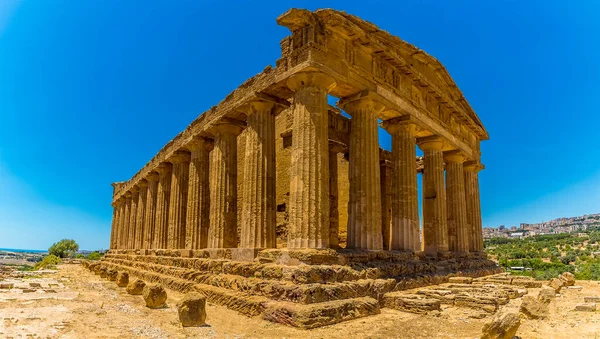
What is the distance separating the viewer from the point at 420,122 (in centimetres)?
1516

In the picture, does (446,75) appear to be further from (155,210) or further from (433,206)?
(155,210)

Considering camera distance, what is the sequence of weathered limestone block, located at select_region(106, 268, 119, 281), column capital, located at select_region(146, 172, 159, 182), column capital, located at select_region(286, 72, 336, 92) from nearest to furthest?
column capital, located at select_region(286, 72, 336, 92), weathered limestone block, located at select_region(106, 268, 119, 281), column capital, located at select_region(146, 172, 159, 182)

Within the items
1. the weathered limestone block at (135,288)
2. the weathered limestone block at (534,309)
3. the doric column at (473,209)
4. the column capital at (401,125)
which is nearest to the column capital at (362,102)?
the column capital at (401,125)

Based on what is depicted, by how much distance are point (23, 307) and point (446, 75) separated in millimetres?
16552

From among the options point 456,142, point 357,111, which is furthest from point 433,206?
point 357,111

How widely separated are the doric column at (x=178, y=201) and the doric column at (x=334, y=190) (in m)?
7.11

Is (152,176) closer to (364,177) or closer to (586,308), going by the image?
(364,177)

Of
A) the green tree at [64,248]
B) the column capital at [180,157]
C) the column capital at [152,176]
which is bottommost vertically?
the green tree at [64,248]

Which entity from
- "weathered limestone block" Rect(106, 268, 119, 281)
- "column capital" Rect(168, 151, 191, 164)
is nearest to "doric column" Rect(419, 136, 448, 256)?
"column capital" Rect(168, 151, 191, 164)

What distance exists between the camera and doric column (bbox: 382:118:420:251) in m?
14.2

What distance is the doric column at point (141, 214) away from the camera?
26.6 meters

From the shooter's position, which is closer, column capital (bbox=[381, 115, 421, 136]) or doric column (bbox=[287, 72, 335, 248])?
doric column (bbox=[287, 72, 335, 248])

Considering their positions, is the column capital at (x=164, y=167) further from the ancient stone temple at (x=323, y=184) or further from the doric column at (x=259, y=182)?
the doric column at (x=259, y=182)

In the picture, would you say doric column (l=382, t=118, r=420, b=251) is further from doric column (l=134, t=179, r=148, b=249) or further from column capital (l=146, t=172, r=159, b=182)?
doric column (l=134, t=179, r=148, b=249)
